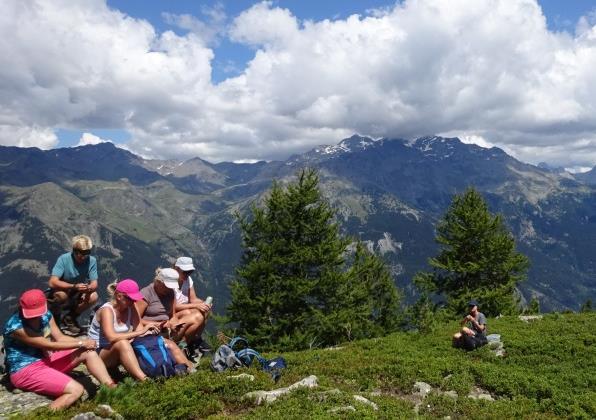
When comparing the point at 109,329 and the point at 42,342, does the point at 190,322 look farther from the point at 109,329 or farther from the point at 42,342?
the point at 42,342

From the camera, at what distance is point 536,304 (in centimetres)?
4053

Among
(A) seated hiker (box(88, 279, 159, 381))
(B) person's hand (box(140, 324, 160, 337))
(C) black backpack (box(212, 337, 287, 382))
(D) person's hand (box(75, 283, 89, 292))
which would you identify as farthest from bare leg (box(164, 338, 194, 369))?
(D) person's hand (box(75, 283, 89, 292))

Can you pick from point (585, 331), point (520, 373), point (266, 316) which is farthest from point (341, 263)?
point (520, 373)

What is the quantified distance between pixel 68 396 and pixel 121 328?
2.06 m

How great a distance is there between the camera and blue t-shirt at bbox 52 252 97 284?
13.3 m

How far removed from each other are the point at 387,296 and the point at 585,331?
23542mm

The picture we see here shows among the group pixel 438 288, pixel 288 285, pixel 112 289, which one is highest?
pixel 112 289

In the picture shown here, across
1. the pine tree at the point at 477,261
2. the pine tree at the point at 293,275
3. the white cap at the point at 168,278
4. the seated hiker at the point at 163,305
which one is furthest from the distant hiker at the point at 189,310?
the pine tree at the point at 477,261

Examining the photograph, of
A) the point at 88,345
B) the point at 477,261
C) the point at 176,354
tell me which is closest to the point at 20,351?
the point at 88,345

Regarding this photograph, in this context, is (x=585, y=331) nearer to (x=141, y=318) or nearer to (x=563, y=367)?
(x=563, y=367)

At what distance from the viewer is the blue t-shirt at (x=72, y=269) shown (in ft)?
43.8

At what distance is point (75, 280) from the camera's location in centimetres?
1366

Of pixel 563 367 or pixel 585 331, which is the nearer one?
pixel 563 367

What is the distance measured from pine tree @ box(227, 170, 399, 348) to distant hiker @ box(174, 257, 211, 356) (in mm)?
11104
